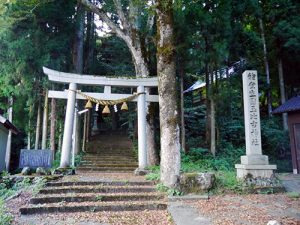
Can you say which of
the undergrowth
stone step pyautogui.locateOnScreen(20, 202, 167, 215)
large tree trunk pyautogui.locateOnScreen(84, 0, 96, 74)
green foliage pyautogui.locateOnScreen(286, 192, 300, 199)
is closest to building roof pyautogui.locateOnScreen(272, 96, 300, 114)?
green foliage pyautogui.locateOnScreen(286, 192, 300, 199)

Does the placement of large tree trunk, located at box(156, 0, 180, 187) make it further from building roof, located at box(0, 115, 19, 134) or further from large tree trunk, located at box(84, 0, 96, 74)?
large tree trunk, located at box(84, 0, 96, 74)

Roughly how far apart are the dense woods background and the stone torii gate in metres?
1.26

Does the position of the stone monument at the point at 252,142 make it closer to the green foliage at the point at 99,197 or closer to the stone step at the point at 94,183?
the stone step at the point at 94,183

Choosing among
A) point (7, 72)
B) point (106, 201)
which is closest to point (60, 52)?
point (7, 72)

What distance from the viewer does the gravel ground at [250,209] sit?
4473 millimetres

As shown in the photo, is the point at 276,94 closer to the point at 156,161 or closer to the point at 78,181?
the point at 156,161

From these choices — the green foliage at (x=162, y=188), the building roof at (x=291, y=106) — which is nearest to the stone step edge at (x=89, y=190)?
the green foliage at (x=162, y=188)

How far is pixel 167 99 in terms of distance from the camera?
280 inches

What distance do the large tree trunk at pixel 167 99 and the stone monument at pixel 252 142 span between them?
1.90 metres

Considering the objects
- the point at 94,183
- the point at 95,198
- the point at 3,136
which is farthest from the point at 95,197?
the point at 3,136

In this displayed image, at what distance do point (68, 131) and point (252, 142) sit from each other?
6.29m

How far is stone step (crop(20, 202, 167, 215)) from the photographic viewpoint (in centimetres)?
566

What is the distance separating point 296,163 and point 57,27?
1250 centimetres

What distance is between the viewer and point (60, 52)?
13.2 meters
